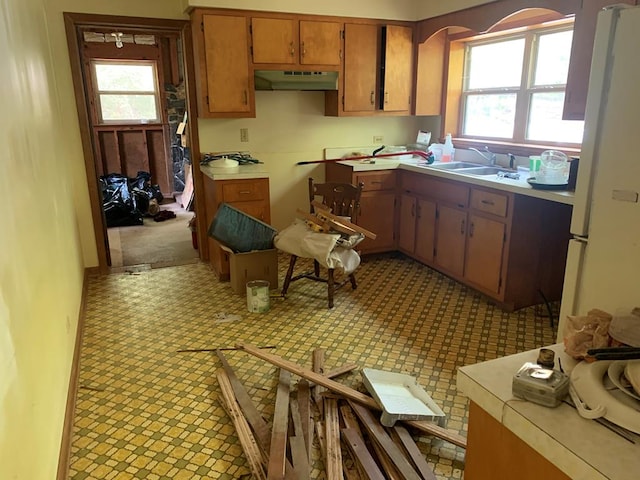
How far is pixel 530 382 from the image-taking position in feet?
2.97

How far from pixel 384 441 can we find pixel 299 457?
1.14ft

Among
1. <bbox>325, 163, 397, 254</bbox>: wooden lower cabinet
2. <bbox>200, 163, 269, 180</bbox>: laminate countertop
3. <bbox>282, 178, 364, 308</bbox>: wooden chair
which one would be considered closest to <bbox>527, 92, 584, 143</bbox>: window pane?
<bbox>325, 163, 397, 254</bbox>: wooden lower cabinet

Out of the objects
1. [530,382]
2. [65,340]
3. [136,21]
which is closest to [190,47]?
[136,21]

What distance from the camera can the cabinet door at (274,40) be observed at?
12.5 ft

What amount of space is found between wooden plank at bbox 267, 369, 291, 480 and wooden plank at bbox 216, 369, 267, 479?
64mm

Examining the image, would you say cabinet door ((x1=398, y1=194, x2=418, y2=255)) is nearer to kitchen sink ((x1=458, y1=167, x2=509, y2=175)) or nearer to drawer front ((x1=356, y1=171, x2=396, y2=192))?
drawer front ((x1=356, y1=171, x2=396, y2=192))

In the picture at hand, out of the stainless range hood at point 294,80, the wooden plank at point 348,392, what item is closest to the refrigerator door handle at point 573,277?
the wooden plank at point 348,392

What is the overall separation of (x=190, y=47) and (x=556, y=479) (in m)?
3.98

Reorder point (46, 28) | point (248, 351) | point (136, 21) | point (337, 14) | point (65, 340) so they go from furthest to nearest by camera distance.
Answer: point (337, 14) < point (136, 21) < point (46, 28) < point (248, 351) < point (65, 340)

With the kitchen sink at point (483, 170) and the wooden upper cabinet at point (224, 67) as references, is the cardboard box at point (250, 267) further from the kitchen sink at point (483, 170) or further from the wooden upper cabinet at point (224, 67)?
the kitchen sink at point (483, 170)

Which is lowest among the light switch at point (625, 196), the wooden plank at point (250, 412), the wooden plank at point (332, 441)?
the wooden plank at point (250, 412)

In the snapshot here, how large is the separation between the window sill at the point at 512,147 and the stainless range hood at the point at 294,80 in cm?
130

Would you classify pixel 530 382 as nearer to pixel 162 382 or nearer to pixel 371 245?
pixel 162 382

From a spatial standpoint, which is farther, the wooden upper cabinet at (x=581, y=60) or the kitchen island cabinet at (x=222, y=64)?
the kitchen island cabinet at (x=222, y=64)
